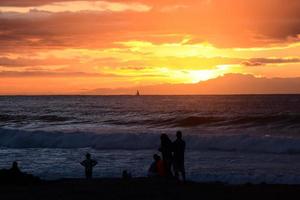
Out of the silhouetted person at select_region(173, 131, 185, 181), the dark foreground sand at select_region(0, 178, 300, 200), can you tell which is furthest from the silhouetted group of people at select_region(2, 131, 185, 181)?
the dark foreground sand at select_region(0, 178, 300, 200)

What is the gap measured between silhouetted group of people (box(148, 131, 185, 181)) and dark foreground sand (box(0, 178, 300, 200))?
2.96ft

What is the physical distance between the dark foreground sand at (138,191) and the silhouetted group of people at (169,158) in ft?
2.96

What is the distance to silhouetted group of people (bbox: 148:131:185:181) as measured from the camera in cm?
1692

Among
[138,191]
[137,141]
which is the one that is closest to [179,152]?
[138,191]

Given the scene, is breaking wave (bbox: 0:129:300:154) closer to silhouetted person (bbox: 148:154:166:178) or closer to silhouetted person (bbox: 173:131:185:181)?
silhouetted person (bbox: 148:154:166:178)

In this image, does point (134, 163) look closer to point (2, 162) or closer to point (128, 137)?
point (2, 162)

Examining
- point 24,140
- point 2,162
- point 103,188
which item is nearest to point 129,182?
point 103,188

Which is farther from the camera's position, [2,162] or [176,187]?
[2,162]

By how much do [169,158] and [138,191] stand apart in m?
3.16

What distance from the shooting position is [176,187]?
601 inches

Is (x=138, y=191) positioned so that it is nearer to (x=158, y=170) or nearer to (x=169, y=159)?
(x=169, y=159)

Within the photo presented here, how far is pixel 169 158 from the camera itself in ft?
57.4

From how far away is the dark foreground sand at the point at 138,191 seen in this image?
45.4 feet

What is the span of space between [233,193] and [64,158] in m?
14.6
